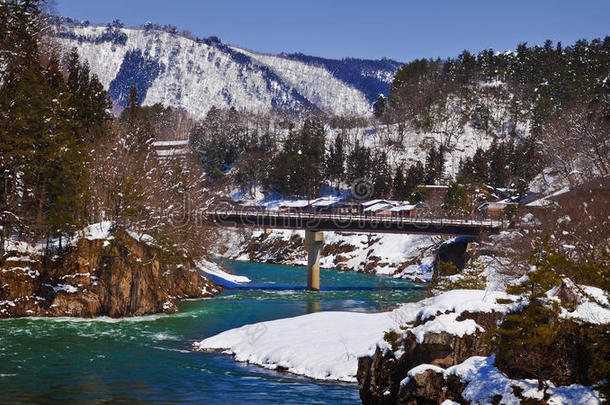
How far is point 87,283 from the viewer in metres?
53.2

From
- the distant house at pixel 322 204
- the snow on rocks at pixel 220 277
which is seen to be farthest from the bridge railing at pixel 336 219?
the distant house at pixel 322 204

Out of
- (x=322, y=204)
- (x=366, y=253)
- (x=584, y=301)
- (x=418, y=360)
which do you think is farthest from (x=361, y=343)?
(x=322, y=204)

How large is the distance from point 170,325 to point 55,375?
17.3 m

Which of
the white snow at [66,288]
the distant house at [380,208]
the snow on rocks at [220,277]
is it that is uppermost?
the distant house at [380,208]

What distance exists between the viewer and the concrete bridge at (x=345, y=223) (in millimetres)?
83250

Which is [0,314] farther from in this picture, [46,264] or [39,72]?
[39,72]

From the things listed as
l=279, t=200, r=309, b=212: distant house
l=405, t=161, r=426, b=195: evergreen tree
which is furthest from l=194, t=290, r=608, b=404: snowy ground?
l=405, t=161, r=426, b=195: evergreen tree

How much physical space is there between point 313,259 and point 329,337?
44.3 meters

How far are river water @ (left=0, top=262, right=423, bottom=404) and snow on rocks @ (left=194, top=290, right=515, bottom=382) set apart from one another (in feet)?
4.08

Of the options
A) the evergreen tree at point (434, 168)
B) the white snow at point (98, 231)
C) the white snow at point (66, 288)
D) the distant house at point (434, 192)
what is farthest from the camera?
A: the evergreen tree at point (434, 168)

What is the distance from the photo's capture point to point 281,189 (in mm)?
154000

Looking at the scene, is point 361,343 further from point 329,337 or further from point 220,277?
point 220,277

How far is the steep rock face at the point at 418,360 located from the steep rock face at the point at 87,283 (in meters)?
33.8

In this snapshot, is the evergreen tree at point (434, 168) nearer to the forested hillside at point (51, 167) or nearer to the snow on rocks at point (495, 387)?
the forested hillside at point (51, 167)
